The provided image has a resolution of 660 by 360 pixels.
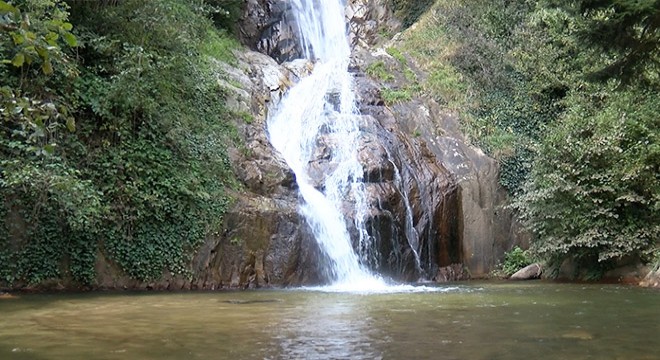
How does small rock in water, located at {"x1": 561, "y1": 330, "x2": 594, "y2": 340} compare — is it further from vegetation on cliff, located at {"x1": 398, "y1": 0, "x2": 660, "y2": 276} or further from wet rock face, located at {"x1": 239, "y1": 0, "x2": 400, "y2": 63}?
wet rock face, located at {"x1": 239, "y1": 0, "x2": 400, "y2": 63}

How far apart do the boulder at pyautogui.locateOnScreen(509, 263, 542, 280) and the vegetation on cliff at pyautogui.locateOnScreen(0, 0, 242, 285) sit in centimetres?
877

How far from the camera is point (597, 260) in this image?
1526cm

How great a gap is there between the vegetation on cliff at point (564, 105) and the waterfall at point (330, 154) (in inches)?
160

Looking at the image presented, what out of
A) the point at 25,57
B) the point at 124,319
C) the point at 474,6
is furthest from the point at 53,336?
the point at 474,6

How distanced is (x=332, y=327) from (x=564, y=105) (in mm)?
17715

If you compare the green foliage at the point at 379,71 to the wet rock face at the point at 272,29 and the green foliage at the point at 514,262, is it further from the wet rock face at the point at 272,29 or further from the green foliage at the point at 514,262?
the green foliage at the point at 514,262

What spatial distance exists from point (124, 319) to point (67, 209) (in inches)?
201

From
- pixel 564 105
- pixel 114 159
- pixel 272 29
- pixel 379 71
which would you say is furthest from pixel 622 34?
pixel 272 29

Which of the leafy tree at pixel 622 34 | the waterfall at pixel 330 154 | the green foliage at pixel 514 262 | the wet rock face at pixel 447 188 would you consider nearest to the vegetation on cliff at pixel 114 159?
the waterfall at pixel 330 154

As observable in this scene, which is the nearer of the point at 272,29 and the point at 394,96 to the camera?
the point at 394,96

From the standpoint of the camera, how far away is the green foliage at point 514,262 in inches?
705

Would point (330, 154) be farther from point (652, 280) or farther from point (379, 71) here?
point (652, 280)

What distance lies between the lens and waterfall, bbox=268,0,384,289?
1520 centimetres

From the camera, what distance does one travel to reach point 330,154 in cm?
1764
